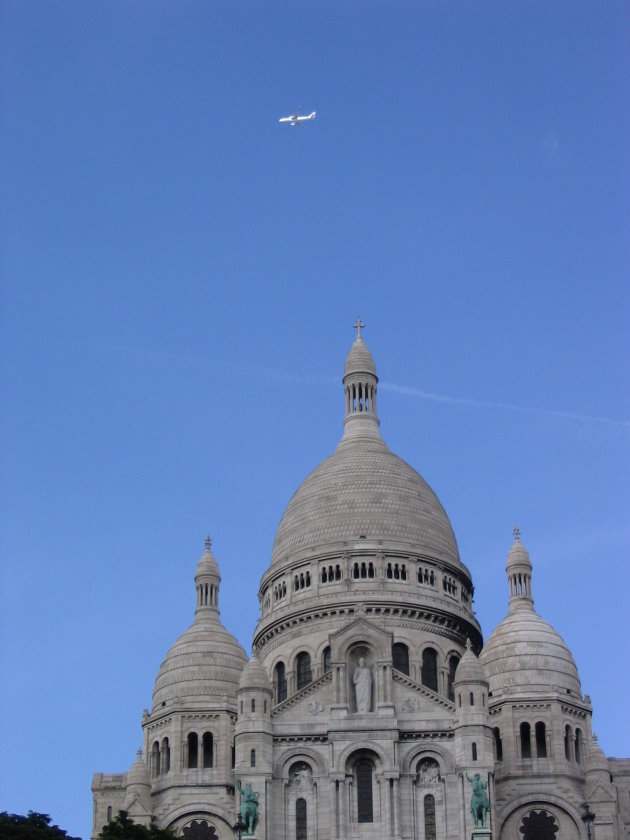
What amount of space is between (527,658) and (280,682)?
1282 centimetres

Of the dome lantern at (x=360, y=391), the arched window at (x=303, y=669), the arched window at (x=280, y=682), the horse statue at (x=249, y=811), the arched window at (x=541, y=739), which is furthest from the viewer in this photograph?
the dome lantern at (x=360, y=391)

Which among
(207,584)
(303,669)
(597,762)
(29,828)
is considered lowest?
(29,828)

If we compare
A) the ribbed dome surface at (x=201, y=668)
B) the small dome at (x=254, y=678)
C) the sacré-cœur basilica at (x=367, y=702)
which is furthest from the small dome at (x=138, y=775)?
the small dome at (x=254, y=678)

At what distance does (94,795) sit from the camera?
97.4 meters

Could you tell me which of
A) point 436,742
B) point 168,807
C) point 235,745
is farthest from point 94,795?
point 436,742

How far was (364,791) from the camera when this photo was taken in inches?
3450

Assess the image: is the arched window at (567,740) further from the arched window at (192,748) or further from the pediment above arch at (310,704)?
the arched window at (192,748)

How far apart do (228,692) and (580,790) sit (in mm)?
16912

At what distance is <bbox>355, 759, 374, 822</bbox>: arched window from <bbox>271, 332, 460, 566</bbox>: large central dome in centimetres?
1783

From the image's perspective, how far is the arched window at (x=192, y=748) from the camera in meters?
95.4

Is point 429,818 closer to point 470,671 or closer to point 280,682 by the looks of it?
point 470,671

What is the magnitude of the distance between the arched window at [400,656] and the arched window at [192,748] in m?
10.7

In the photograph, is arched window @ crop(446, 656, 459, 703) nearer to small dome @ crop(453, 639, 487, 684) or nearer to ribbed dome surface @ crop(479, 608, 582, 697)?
ribbed dome surface @ crop(479, 608, 582, 697)

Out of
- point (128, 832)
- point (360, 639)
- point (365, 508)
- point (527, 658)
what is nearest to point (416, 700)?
point (360, 639)
